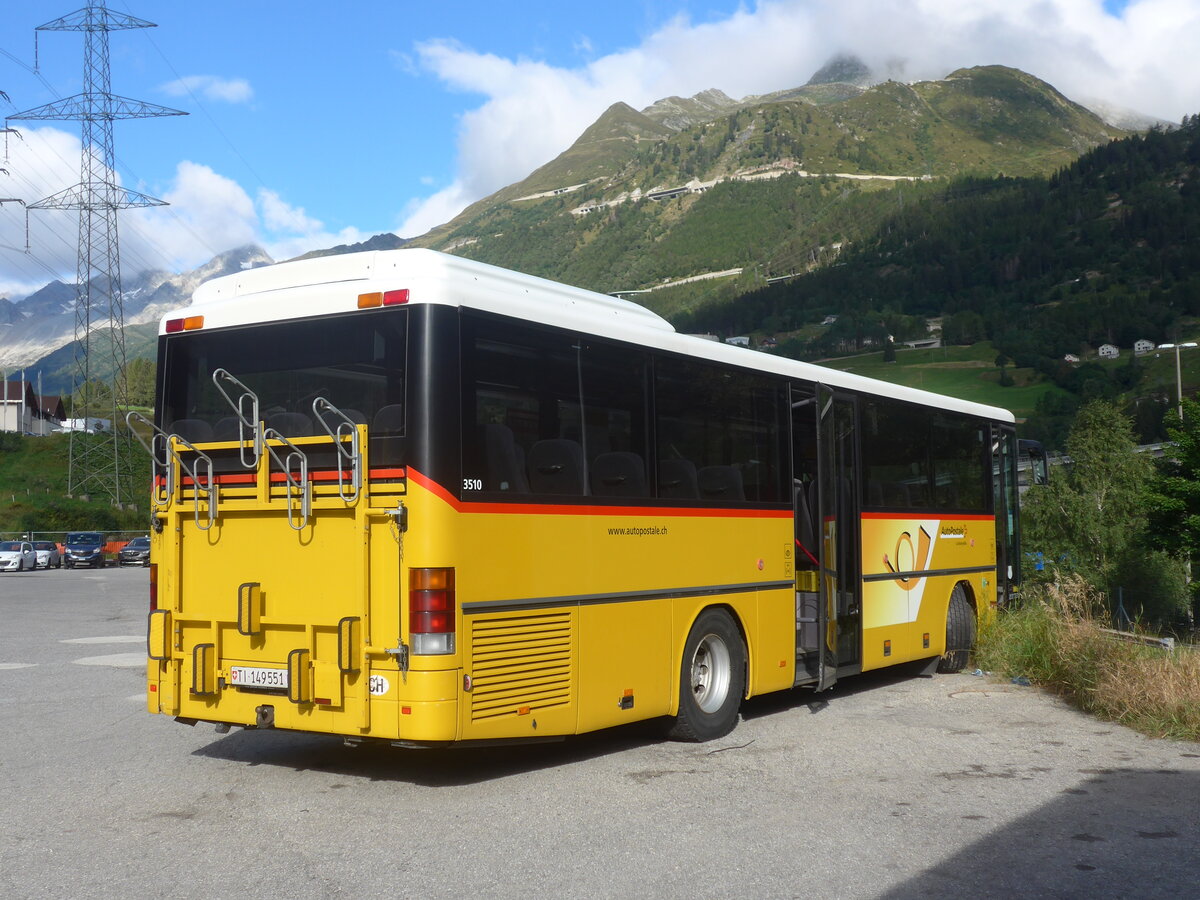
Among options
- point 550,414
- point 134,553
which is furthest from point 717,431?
point 134,553

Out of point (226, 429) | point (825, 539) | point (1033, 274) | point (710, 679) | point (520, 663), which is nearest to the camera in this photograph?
point (520, 663)

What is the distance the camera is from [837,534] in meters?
11.4

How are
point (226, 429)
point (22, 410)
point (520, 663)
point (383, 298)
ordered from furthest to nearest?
1. point (22, 410)
2. point (226, 429)
3. point (520, 663)
4. point (383, 298)

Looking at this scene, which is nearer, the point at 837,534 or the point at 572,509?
the point at 572,509

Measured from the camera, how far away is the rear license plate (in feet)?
25.3

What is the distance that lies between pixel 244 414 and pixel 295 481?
73 cm

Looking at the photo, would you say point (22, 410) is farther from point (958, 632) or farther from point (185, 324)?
point (185, 324)

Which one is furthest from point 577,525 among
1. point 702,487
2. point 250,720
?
point 250,720

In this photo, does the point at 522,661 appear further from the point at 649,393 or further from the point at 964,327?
the point at 964,327

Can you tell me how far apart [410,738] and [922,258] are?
590 ft

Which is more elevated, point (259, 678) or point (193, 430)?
point (193, 430)

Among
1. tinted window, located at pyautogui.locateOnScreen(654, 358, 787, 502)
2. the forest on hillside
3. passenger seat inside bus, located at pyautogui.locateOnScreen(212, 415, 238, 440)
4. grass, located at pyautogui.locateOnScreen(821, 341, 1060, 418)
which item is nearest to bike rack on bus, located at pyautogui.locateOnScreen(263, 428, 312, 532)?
passenger seat inside bus, located at pyautogui.locateOnScreen(212, 415, 238, 440)

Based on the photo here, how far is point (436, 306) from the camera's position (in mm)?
7461

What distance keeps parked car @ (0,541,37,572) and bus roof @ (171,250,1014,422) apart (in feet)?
145
